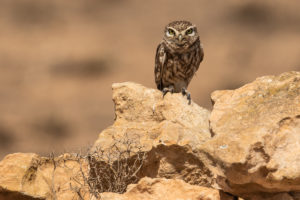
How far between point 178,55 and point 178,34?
0.36 meters

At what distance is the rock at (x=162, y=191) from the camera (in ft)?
19.0

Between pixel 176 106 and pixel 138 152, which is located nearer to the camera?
pixel 138 152

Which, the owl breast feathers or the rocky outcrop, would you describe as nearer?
the rocky outcrop

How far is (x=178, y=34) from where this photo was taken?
9602mm

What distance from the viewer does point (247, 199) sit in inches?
220

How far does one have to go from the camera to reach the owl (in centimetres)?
970

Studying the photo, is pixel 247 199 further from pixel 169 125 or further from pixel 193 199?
pixel 169 125

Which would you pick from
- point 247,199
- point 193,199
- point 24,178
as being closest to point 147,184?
point 193,199

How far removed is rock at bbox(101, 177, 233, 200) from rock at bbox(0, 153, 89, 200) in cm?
59

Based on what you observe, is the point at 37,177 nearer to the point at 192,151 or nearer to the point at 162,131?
the point at 162,131

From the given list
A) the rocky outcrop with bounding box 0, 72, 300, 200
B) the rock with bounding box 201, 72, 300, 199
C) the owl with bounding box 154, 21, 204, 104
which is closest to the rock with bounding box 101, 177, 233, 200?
the rocky outcrop with bounding box 0, 72, 300, 200

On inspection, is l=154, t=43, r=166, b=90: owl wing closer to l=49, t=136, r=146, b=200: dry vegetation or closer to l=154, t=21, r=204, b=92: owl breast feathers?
l=154, t=21, r=204, b=92: owl breast feathers

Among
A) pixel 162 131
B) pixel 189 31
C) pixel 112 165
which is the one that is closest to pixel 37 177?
pixel 112 165

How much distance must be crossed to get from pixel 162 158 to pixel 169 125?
0.43 m
